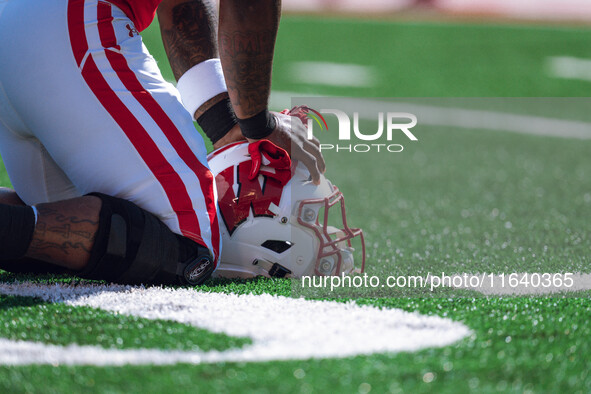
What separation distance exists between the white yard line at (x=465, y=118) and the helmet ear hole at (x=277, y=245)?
3421 millimetres

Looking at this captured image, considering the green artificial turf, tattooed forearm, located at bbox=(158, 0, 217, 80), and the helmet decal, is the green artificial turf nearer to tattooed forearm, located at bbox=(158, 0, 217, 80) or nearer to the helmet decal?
the helmet decal

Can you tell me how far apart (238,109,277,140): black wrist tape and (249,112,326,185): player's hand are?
2 centimetres

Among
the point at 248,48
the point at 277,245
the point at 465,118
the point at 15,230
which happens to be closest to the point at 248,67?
the point at 248,48

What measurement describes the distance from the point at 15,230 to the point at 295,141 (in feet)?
2.69

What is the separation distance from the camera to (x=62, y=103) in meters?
2.05

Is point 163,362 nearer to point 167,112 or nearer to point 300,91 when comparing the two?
point 167,112

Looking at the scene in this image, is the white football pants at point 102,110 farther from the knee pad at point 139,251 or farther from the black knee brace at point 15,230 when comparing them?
the black knee brace at point 15,230

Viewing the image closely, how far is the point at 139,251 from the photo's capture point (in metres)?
2.00

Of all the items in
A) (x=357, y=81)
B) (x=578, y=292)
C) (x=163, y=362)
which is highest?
(x=163, y=362)

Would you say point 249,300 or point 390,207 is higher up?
point 249,300

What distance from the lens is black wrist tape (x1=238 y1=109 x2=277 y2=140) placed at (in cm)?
224

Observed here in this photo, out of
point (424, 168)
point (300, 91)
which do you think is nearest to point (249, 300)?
point (424, 168)

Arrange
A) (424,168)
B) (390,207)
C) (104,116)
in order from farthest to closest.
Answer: (424,168) < (390,207) < (104,116)

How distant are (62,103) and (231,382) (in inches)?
39.3
